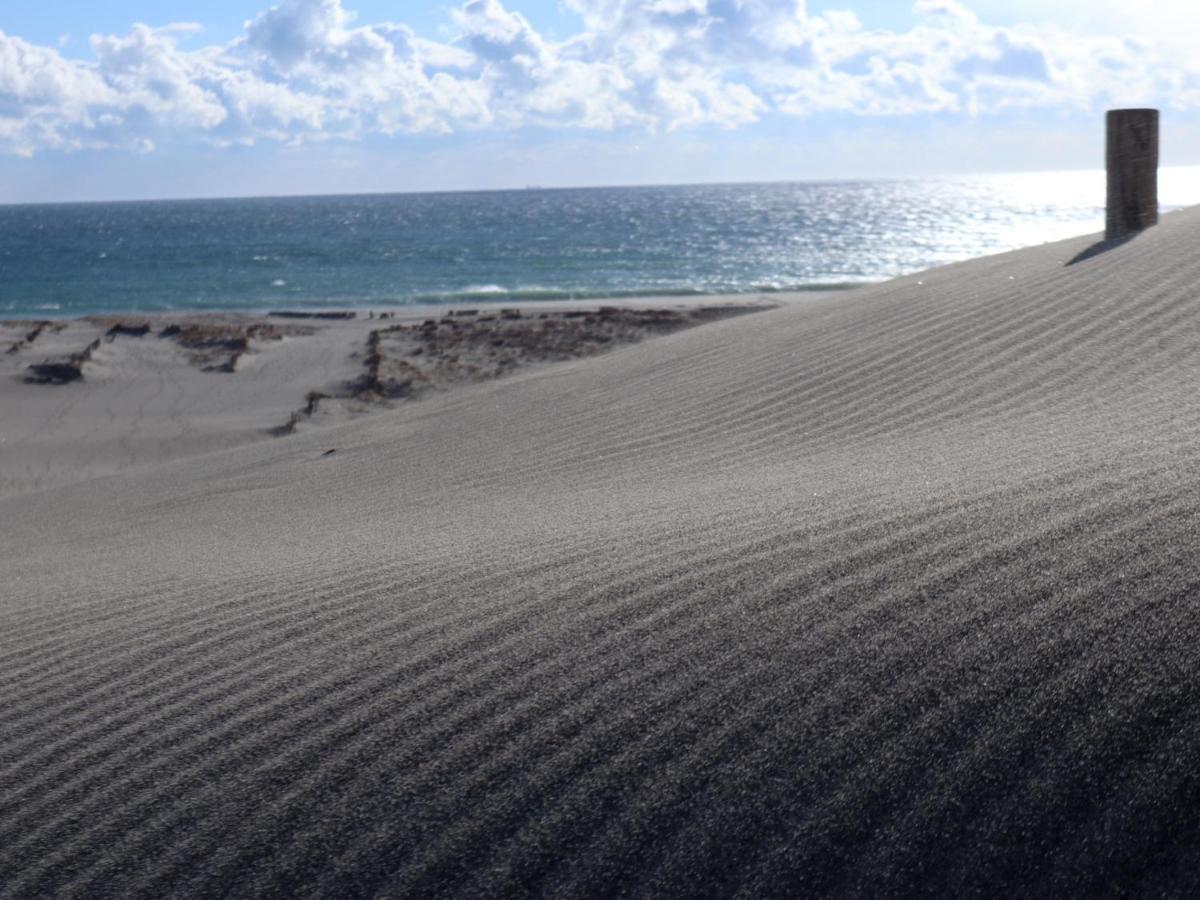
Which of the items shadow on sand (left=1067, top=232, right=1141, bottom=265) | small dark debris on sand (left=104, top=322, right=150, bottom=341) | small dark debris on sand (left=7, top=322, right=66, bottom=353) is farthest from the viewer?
small dark debris on sand (left=104, top=322, right=150, bottom=341)

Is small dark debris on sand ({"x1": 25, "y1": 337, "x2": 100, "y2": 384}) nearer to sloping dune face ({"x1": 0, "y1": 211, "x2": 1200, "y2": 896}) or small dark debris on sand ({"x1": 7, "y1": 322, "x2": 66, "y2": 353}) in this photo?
small dark debris on sand ({"x1": 7, "y1": 322, "x2": 66, "y2": 353})

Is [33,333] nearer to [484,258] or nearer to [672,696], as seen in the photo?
[672,696]

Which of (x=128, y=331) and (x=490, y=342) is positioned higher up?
(x=128, y=331)

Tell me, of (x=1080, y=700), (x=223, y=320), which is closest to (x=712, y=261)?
(x=223, y=320)

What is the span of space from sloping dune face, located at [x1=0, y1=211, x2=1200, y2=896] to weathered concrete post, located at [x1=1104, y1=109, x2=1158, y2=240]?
5469mm

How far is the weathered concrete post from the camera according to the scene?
10141 mm

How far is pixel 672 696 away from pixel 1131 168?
8.94 metres

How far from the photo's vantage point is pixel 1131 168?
10.2m

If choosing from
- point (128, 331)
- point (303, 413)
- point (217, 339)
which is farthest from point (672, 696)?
point (128, 331)

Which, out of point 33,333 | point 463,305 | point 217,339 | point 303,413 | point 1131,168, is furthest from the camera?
point 463,305

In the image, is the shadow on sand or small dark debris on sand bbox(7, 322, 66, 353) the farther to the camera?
small dark debris on sand bbox(7, 322, 66, 353)

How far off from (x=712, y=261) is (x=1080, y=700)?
124ft

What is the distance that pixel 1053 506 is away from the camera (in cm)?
342

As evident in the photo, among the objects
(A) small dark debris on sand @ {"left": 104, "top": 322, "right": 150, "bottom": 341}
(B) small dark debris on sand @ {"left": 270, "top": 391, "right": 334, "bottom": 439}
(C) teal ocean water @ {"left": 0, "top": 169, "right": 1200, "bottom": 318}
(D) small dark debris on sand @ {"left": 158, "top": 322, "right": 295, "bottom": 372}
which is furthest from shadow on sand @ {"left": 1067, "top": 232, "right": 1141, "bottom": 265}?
(C) teal ocean water @ {"left": 0, "top": 169, "right": 1200, "bottom": 318}
